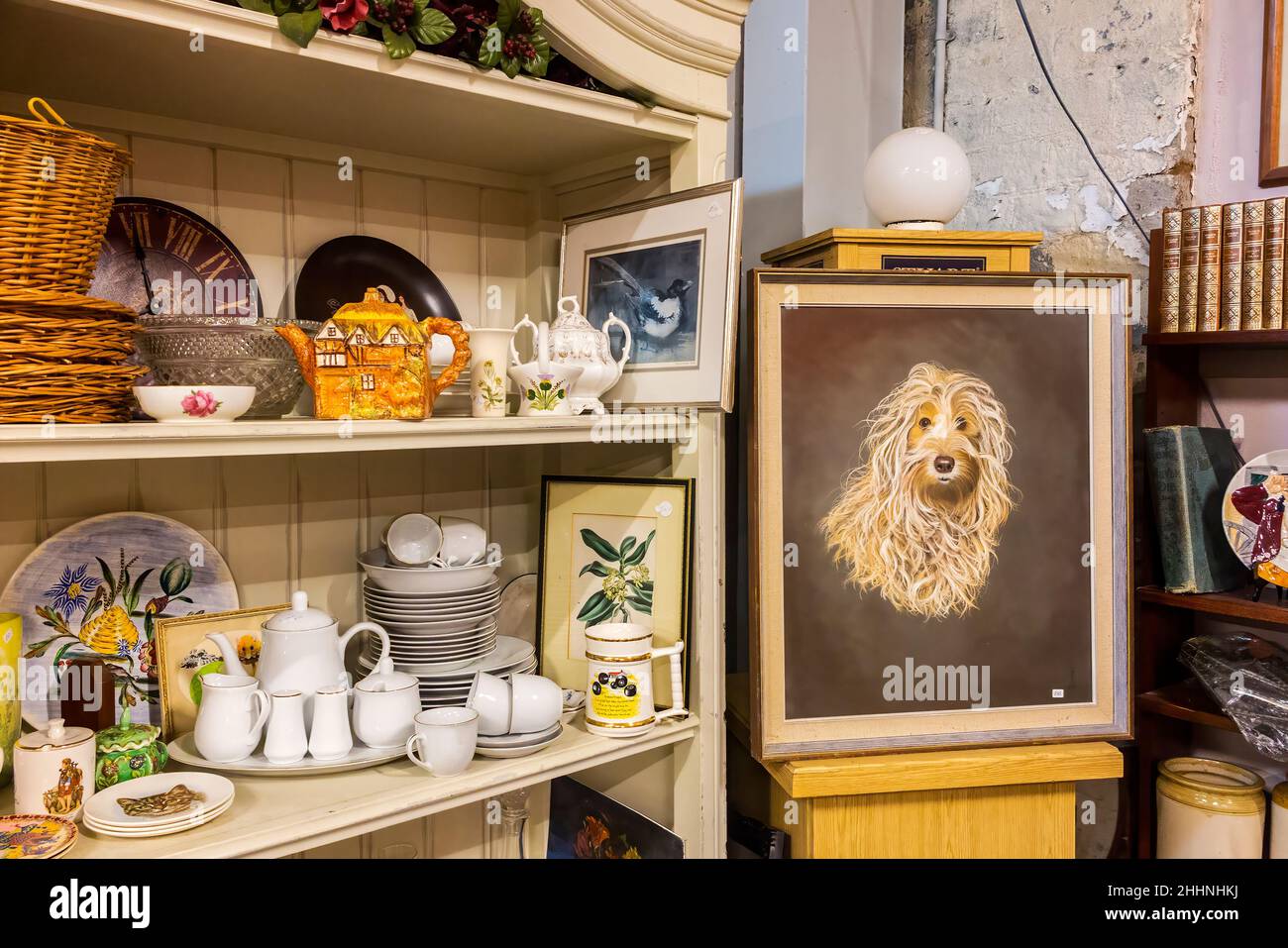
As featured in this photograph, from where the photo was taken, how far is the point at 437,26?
1171 mm

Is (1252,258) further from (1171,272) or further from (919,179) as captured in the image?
(919,179)

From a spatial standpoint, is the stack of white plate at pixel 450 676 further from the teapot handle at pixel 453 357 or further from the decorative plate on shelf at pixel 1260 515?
the decorative plate on shelf at pixel 1260 515

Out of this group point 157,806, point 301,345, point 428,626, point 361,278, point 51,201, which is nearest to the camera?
point 51,201

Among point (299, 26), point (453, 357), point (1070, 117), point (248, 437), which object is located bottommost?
point (248, 437)

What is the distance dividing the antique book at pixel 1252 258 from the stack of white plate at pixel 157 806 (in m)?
1.69

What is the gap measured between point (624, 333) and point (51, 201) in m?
0.81

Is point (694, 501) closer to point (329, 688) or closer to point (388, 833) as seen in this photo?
point (329, 688)

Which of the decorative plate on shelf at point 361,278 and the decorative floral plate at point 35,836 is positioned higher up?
the decorative plate on shelf at point 361,278

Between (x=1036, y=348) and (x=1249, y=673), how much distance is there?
0.67 meters

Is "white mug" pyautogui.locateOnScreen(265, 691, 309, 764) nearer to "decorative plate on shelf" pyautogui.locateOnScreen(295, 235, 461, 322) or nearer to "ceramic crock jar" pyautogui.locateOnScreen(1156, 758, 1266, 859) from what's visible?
"decorative plate on shelf" pyautogui.locateOnScreen(295, 235, 461, 322)

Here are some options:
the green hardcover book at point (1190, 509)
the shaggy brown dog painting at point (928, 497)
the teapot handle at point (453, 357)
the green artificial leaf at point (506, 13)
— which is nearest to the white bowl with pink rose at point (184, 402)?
the teapot handle at point (453, 357)

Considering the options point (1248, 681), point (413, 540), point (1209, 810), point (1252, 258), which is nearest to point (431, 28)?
point (413, 540)

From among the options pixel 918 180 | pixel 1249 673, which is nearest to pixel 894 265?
pixel 918 180

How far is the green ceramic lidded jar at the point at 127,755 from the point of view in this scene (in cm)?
113
